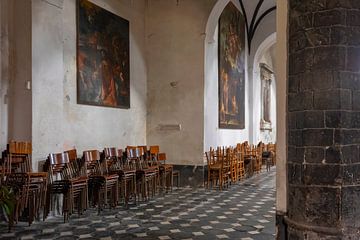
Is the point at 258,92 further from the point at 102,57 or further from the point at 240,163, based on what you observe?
the point at 102,57

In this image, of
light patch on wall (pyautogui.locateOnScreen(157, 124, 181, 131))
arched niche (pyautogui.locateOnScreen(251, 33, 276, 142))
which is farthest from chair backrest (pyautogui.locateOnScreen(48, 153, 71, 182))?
arched niche (pyautogui.locateOnScreen(251, 33, 276, 142))

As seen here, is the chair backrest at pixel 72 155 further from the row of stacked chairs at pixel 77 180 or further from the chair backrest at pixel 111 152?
the chair backrest at pixel 111 152

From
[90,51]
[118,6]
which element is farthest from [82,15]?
[118,6]

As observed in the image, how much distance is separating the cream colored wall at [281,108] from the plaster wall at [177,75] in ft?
17.9

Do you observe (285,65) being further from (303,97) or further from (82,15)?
(82,15)

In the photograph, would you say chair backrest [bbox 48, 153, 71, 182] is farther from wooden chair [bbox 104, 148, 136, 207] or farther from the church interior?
wooden chair [bbox 104, 148, 136, 207]

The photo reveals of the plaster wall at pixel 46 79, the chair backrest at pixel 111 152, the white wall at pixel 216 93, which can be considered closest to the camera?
the plaster wall at pixel 46 79

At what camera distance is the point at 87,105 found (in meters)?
7.94

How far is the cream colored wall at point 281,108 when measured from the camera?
4305 millimetres

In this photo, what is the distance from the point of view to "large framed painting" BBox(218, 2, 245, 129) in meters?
11.7

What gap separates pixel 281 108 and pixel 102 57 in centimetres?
508

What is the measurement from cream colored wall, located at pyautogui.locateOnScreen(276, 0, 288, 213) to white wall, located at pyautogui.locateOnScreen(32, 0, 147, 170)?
13.0 feet

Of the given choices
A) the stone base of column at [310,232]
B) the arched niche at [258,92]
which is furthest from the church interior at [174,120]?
the arched niche at [258,92]

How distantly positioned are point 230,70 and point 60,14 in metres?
6.80
